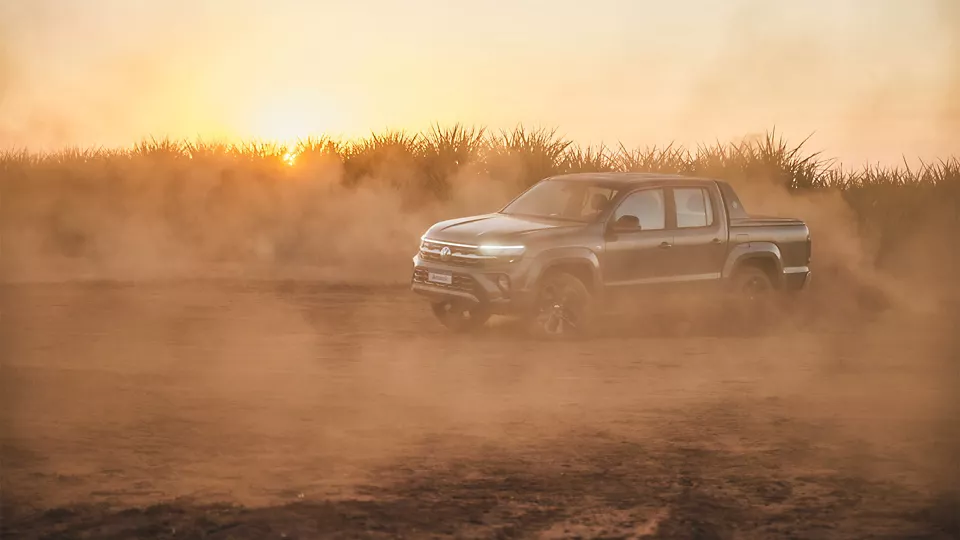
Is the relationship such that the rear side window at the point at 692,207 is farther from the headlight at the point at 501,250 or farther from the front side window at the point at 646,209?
the headlight at the point at 501,250

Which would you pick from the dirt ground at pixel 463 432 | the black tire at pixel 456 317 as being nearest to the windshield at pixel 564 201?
the black tire at pixel 456 317

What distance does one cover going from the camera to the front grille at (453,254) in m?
14.5

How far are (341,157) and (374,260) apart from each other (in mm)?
7640

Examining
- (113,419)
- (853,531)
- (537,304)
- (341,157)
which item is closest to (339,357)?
(537,304)

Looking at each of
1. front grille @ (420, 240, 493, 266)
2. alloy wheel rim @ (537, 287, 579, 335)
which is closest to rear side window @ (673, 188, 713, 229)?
alloy wheel rim @ (537, 287, 579, 335)

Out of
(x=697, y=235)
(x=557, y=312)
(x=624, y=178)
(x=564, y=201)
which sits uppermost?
(x=624, y=178)

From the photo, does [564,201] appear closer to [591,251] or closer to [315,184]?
[591,251]

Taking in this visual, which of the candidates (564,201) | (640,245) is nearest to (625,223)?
(640,245)

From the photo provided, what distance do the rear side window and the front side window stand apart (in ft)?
0.76

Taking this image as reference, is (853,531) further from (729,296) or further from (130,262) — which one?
(130,262)

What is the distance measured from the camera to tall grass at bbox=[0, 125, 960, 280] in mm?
28234

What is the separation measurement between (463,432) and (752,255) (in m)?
7.50

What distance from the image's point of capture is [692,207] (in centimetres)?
1570

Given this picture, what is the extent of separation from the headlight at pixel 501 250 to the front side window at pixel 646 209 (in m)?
1.30
